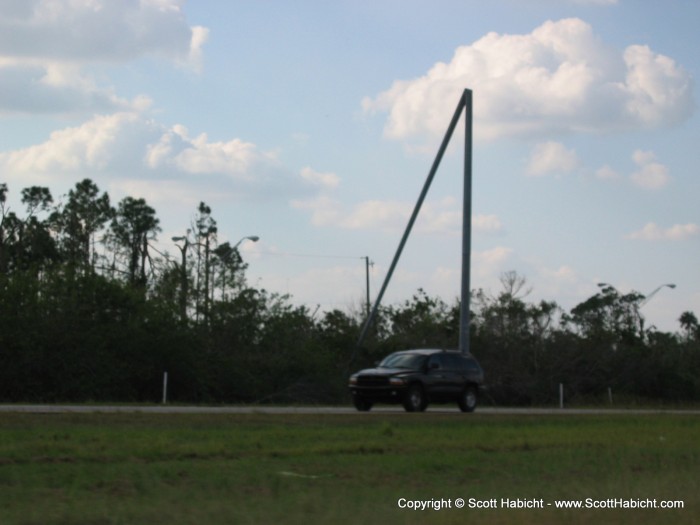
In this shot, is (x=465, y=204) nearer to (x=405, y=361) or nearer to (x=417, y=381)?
(x=405, y=361)

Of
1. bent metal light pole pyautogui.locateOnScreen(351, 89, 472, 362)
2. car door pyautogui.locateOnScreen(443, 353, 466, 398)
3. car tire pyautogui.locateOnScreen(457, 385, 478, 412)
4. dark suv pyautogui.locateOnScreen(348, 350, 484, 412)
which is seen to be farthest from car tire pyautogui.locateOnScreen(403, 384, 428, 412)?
bent metal light pole pyautogui.locateOnScreen(351, 89, 472, 362)

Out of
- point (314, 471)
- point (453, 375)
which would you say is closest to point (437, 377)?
point (453, 375)

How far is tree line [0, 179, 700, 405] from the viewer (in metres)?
42.5

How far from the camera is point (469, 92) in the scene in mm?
41344

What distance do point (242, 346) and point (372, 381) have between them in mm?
18569

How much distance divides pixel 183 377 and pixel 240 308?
20.2 ft

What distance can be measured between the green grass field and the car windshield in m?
8.09

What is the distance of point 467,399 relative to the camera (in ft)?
111

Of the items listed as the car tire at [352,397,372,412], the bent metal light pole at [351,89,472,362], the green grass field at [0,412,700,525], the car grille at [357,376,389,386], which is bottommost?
the green grass field at [0,412,700,525]

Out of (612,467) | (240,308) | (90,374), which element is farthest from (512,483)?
(240,308)

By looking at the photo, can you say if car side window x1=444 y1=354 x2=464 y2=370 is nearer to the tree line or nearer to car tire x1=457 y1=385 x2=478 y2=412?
car tire x1=457 y1=385 x2=478 y2=412

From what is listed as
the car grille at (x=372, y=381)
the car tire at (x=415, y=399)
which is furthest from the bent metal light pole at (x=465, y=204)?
the car grille at (x=372, y=381)

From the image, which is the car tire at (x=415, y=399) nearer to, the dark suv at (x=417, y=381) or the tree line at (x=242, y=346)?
the dark suv at (x=417, y=381)

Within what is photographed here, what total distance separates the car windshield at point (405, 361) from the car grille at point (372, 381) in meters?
0.87
